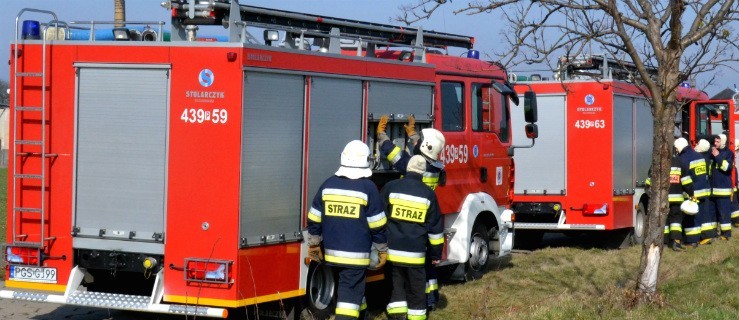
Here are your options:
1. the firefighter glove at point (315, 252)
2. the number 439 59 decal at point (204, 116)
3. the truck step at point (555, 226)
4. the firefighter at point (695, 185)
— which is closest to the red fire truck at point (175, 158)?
the number 439 59 decal at point (204, 116)

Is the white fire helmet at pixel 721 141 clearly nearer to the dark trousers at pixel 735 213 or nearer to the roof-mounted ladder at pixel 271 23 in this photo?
the dark trousers at pixel 735 213

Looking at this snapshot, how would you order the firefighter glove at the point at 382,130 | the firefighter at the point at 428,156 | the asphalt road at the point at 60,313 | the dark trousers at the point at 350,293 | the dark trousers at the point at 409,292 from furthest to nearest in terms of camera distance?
1. the firefighter glove at the point at 382,130
2. the asphalt road at the point at 60,313
3. the firefighter at the point at 428,156
4. the dark trousers at the point at 409,292
5. the dark trousers at the point at 350,293

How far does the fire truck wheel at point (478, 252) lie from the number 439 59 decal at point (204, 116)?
15.4 ft

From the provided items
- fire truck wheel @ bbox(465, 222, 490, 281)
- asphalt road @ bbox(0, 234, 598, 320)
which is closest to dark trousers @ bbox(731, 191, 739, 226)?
fire truck wheel @ bbox(465, 222, 490, 281)

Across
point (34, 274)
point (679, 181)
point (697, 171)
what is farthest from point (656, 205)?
point (697, 171)

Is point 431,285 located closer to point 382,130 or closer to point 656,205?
point 382,130

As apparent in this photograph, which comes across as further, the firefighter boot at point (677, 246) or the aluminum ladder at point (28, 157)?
the firefighter boot at point (677, 246)

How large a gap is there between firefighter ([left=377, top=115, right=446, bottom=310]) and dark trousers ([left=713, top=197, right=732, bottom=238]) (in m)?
8.62

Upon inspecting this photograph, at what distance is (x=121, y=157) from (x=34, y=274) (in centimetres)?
126

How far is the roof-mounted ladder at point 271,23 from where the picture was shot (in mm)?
8852

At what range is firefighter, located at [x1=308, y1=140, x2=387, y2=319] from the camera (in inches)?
333

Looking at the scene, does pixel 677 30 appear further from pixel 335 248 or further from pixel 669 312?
pixel 335 248

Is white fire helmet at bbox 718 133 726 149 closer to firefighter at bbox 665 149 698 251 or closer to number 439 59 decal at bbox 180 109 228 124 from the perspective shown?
firefighter at bbox 665 149 698 251

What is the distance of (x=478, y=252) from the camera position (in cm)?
1250
